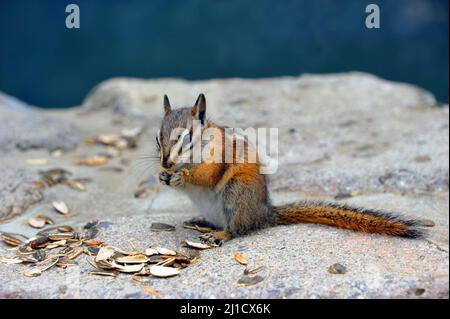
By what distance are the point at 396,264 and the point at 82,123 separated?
340 cm

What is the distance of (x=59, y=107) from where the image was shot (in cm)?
689

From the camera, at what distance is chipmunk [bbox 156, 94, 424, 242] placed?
3.07 meters

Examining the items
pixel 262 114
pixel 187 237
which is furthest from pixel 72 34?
pixel 187 237

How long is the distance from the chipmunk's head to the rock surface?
448 millimetres

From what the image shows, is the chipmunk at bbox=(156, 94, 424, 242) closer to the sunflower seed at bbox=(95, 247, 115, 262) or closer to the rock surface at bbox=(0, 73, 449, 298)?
the rock surface at bbox=(0, 73, 449, 298)

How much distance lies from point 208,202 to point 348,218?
64 centimetres

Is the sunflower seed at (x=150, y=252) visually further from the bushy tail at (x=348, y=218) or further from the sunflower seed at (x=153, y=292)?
the bushy tail at (x=348, y=218)

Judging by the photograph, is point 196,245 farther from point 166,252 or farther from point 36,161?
point 36,161

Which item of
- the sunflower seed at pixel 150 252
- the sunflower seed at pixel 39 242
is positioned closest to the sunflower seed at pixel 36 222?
the sunflower seed at pixel 39 242

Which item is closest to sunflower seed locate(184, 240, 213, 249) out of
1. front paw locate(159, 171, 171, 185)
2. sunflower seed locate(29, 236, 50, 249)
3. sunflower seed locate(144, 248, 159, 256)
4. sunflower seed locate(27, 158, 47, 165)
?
sunflower seed locate(144, 248, 159, 256)

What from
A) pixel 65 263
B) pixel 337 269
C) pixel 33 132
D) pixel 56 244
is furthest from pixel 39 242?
pixel 33 132

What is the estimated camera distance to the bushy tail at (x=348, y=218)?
307 cm

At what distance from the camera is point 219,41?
247 inches

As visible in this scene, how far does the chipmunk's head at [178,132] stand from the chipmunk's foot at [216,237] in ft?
1.41
